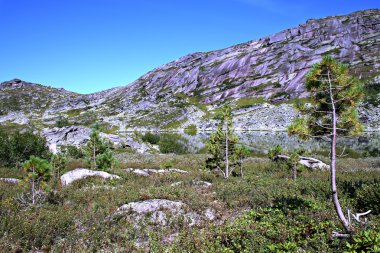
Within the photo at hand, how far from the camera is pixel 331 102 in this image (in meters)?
8.66

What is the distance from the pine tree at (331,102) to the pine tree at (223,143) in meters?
11.4

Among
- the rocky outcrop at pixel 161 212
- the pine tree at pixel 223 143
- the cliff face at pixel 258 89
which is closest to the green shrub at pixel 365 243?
the rocky outcrop at pixel 161 212

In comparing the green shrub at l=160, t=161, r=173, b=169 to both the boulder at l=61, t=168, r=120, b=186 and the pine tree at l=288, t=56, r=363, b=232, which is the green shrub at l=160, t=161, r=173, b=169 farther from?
the pine tree at l=288, t=56, r=363, b=232

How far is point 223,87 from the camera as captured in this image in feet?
600

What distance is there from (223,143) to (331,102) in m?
13.8

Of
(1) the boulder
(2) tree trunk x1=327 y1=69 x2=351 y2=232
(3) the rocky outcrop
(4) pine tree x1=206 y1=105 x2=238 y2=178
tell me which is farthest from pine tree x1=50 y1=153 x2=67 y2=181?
(2) tree trunk x1=327 y1=69 x2=351 y2=232

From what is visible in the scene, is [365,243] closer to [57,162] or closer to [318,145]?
[57,162]

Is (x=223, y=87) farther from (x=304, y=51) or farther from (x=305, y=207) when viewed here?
(x=305, y=207)

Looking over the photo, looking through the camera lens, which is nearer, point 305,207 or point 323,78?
point 323,78

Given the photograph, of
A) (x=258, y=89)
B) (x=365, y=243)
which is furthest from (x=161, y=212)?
(x=258, y=89)

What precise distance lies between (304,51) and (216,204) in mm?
189981

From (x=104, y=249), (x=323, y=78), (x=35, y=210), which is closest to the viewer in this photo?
(x=104, y=249)

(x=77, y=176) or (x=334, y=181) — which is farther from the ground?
(x=334, y=181)

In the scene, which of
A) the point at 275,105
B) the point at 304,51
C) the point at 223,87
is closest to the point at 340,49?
the point at 304,51
